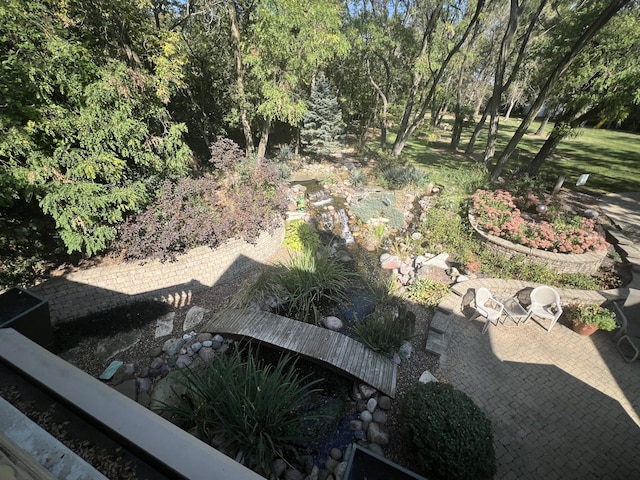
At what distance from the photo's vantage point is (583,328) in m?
5.12

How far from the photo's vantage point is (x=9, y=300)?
3289mm

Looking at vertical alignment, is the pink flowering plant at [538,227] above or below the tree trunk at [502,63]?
below

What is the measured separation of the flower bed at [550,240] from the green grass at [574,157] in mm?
4543

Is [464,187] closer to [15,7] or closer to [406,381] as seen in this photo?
[406,381]

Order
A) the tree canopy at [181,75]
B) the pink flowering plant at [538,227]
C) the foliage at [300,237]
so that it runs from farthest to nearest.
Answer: the foliage at [300,237]
the pink flowering plant at [538,227]
the tree canopy at [181,75]

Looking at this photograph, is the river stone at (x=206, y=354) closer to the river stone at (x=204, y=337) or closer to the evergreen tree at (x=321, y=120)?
the river stone at (x=204, y=337)

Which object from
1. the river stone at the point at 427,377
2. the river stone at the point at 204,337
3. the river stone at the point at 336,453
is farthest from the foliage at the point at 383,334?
the river stone at the point at 204,337

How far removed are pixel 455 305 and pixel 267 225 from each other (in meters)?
4.44

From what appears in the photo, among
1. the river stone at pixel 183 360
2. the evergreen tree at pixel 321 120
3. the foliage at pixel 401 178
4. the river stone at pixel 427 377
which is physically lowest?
the river stone at pixel 183 360

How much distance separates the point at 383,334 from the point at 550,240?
4.83m

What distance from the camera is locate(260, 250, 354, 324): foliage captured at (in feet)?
17.5

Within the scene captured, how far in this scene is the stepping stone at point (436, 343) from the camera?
463 cm

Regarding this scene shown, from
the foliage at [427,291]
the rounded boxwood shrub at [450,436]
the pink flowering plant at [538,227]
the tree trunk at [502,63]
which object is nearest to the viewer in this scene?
the rounded boxwood shrub at [450,436]

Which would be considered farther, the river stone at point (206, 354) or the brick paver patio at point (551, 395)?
the river stone at point (206, 354)
